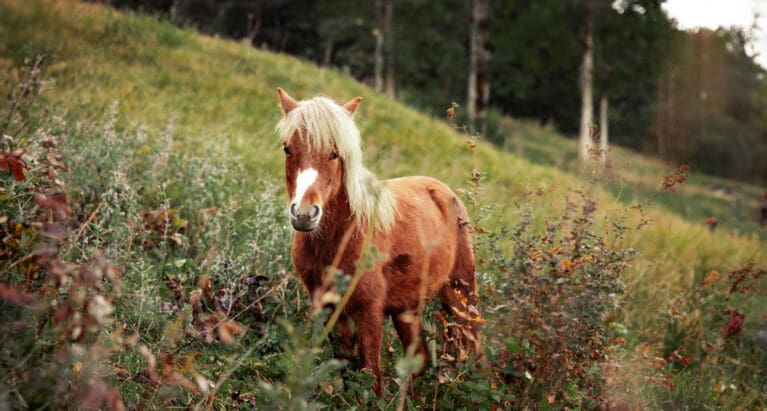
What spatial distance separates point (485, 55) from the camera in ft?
54.0

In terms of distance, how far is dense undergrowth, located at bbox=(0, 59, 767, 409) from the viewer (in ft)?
6.69

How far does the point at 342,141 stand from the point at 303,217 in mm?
514

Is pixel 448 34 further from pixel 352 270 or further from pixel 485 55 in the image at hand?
pixel 352 270

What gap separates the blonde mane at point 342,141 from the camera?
2.79 meters

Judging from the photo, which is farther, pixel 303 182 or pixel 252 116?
pixel 252 116

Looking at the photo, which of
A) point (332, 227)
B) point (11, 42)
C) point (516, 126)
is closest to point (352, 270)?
point (332, 227)

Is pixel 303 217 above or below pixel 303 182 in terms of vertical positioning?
below

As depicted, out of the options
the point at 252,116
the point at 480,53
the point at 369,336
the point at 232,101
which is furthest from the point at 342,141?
the point at 480,53

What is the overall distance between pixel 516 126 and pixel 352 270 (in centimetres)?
2322

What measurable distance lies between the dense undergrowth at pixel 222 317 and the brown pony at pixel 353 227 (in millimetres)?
223

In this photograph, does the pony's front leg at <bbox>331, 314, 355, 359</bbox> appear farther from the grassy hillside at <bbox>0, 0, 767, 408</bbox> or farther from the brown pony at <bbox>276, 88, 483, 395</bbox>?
the grassy hillside at <bbox>0, 0, 767, 408</bbox>

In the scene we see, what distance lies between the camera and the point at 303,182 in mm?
2686

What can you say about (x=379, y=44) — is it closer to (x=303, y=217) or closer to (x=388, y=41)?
(x=388, y=41)

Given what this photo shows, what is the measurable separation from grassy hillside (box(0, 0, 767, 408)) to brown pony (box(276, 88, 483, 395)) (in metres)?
1.51
